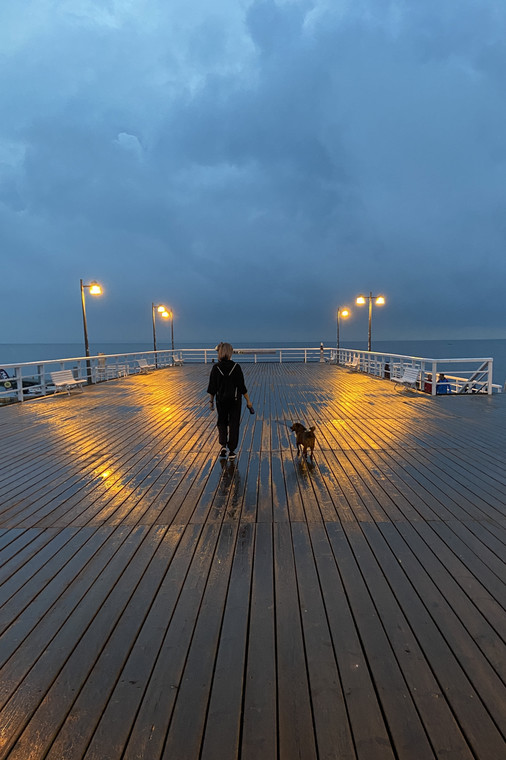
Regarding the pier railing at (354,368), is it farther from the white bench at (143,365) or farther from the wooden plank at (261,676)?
the wooden plank at (261,676)

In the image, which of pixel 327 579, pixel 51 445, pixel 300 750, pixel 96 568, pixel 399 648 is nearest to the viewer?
pixel 300 750

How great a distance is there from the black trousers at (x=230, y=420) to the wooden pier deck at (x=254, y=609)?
→ 0.30 meters

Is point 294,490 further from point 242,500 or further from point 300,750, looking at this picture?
point 300,750

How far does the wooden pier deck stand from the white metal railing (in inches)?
253

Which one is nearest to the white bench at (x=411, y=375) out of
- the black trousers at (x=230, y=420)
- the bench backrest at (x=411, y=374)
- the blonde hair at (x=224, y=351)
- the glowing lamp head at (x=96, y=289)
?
the bench backrest at (x=411, y=374)

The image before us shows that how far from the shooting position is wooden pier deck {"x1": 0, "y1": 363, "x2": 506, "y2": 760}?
1463 millimetres

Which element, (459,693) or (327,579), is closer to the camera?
(459,693)

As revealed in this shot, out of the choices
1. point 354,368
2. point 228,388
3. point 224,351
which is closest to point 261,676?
point 228,388

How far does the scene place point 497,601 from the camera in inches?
85.4

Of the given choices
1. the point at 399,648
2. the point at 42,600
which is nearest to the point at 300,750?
the point at 399,648

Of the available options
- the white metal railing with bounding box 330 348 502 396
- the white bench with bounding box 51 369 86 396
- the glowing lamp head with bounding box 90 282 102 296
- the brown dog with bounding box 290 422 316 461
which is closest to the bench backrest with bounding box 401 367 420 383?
the white metal railing with bounding box 330 348 502 396

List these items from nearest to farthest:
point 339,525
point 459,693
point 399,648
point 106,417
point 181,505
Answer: point 459,693 → point 399,648 → point 339,525 → point 181,505 → point 106,417

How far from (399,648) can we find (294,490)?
2050 millimetres

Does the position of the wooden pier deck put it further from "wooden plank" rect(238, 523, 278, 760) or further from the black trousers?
the black trousers
